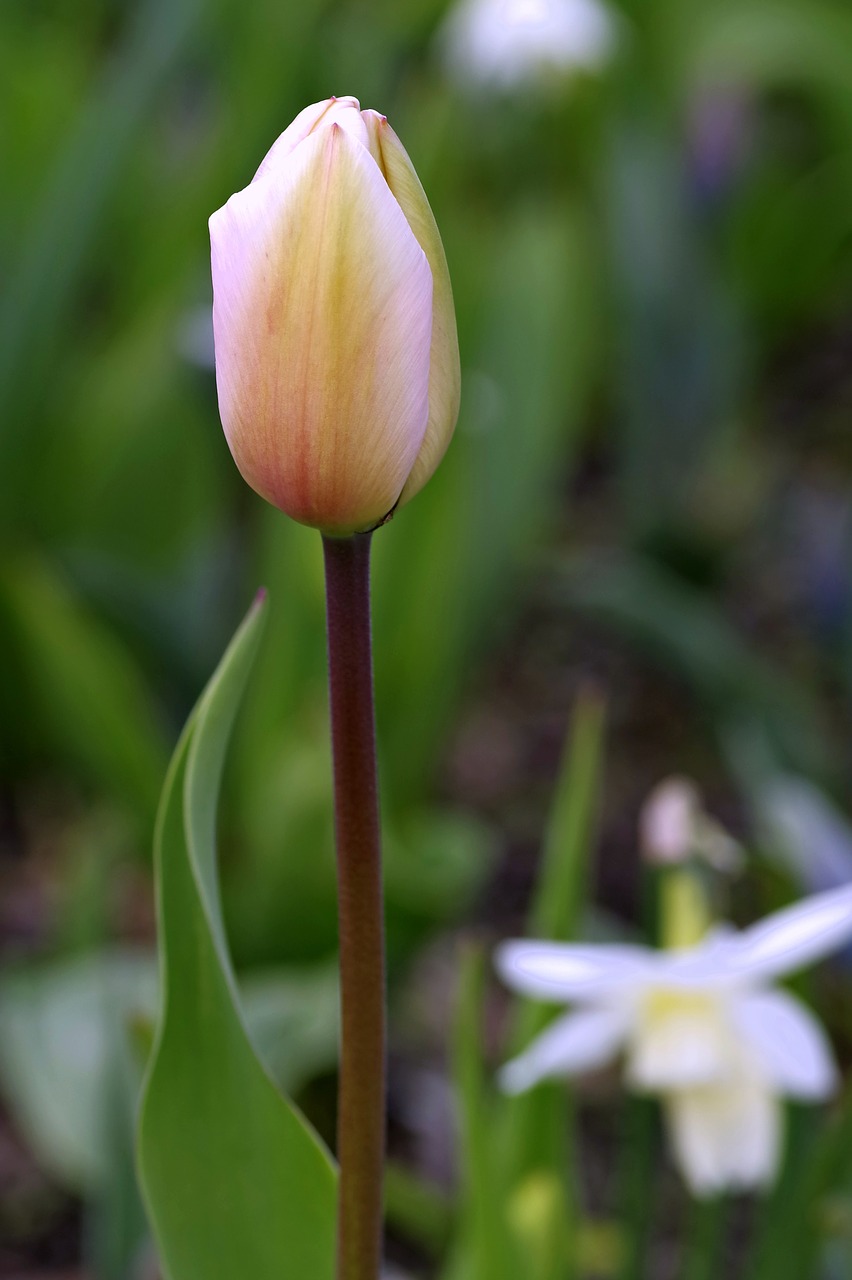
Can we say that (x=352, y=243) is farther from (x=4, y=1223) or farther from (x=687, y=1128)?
(x=4, y=1223)

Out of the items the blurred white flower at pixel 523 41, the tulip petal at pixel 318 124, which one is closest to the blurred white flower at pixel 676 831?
the tulip petal at pixel 318 124

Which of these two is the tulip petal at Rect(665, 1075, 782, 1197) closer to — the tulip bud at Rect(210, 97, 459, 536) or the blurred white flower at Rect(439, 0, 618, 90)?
the tulip bud at Rect(210, 97, 459, 536)

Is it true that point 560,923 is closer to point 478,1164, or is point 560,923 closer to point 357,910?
point 478,1164

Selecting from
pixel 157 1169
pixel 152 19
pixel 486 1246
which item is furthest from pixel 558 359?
pixel 157 1169

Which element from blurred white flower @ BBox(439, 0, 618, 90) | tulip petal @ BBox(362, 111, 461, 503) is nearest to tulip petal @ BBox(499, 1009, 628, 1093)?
tulip petal @ BBox(362, 111, 461, 503)

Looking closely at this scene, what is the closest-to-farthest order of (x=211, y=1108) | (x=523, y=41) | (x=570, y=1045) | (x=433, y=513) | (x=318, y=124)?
(x=318, y=124) → (x=211, y=1108) → (x=570, y=1045) → (x=433, y=513) → (x=523, y=41)

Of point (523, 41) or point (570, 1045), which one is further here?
point (523, 41)

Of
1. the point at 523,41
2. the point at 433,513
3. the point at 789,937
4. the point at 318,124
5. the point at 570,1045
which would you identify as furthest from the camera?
the point at 523,41

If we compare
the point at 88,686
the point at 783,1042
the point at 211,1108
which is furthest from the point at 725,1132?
the point at 88,686
